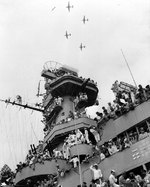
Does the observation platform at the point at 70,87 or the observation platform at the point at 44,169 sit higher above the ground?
the observation platform at the point at 70,87

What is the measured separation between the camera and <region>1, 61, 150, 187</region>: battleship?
17.7m

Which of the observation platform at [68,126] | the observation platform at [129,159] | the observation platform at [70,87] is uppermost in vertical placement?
the observation platform at [70,87]

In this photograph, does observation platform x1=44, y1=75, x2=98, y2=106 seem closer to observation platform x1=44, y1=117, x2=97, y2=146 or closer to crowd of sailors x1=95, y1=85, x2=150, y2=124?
observation platform x1=44, y1=117, x2=97, y2=146

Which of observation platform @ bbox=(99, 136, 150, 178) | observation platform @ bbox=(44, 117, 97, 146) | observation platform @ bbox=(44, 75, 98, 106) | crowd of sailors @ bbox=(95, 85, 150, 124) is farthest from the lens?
observation platform @ bbox=(44, 75, 98, 106)

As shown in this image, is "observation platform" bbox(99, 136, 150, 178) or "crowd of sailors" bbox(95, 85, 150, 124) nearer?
"observation platform" bbox(99, 136, 150, 178)

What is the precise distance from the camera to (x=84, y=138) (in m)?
25.3

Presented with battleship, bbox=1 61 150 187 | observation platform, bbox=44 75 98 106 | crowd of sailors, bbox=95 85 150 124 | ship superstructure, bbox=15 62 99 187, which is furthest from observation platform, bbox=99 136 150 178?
observation platform, bbox=44 75 98 106

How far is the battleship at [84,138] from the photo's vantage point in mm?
17688

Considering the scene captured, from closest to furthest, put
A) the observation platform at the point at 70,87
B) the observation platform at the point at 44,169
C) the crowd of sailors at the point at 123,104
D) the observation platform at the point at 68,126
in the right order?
the crowd of sailors at the point at 123,104
the observation platform at the point at 44,169
the observation platform at the point at 68,126
the observation platform at the point at 70,87

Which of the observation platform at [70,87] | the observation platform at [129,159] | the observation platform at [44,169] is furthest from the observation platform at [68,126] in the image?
the observation platform at [129,159]

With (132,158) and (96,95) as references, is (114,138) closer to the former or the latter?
(132,158)

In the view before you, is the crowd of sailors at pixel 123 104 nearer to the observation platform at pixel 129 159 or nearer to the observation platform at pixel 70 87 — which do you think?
the observation platform at pixel 129 159

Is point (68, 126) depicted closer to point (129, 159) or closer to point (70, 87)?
point (70, 87)

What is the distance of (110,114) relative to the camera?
828 inches
